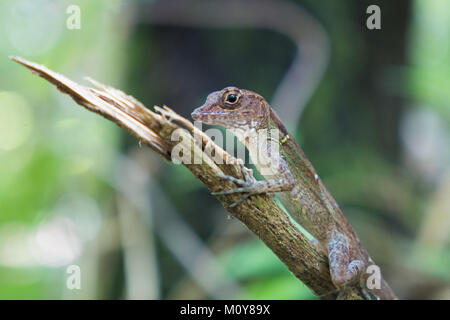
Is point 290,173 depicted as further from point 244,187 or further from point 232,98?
point 244,187

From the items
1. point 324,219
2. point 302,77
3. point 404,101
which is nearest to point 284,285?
point 324,219

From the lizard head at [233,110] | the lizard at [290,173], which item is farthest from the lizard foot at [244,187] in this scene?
the lizard head at [233,110]

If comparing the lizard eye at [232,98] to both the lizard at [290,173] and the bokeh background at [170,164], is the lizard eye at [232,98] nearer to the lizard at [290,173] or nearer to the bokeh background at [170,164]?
the lizard at [290,173]

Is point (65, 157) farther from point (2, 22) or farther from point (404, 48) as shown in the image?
point (404, 48)

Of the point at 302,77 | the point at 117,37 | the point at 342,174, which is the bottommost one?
the point at 342,174

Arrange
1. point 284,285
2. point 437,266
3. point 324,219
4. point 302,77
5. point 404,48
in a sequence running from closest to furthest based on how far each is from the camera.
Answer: point 324,219, point 284,285, point 437,266, point 302,77, point 404,48

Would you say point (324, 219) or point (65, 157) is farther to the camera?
point (65, 157)

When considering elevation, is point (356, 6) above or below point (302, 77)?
above
